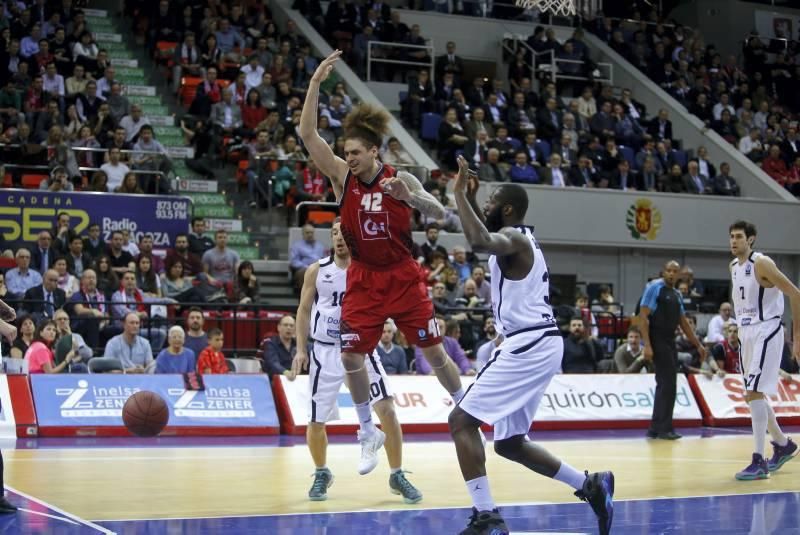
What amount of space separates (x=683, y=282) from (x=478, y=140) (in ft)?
Answer: 16.6

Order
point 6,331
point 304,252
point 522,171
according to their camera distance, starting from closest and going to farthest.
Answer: point 6,331, point 304,252, point 522,171

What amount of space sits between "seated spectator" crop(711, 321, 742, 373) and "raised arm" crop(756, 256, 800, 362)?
25.7 ft

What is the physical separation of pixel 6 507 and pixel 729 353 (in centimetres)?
1289

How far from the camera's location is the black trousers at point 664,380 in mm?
14328

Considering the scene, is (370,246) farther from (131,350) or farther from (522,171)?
(522,171)

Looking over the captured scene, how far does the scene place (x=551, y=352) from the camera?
6.79 meters

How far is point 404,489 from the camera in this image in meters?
8.51

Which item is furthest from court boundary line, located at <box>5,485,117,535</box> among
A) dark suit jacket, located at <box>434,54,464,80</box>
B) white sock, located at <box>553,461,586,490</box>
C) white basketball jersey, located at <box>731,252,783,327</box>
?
dark suit jacket, located at <box>434,54,464,80</box>

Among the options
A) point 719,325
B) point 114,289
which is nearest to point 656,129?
point 719,325

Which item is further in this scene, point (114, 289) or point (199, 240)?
point (199, 240)

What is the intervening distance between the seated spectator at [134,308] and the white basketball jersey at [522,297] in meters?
9.44

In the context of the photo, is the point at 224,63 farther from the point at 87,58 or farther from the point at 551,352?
the point at 551,352

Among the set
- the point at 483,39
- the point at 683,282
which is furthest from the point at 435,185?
the point at 483,39

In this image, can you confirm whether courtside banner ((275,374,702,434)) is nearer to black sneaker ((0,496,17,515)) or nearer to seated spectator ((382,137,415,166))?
black sneaker ((0,496,17,515))
